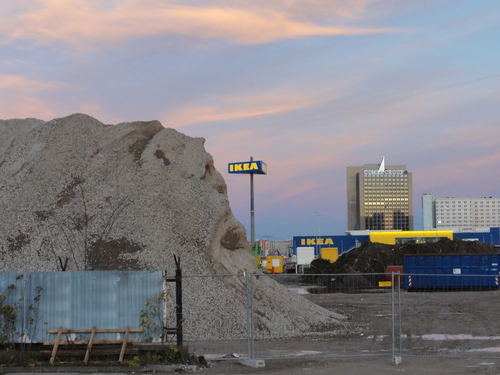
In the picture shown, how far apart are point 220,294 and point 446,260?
27990mm

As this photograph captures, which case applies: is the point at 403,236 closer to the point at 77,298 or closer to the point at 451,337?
the point at 451,337

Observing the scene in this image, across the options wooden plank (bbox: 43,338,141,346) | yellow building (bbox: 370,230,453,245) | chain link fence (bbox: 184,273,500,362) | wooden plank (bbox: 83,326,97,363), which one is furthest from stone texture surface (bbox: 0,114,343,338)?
yellow building (bbox: 370,230,453,245)

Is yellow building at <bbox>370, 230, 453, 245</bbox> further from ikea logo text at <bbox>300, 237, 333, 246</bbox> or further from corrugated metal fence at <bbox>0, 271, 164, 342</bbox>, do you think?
corrugated metal fence at <bbox>0, 271, 164, 342</bbox>

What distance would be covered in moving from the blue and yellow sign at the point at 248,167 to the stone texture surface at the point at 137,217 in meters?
15.2

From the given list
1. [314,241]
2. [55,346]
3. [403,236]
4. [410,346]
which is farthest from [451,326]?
[314,241]

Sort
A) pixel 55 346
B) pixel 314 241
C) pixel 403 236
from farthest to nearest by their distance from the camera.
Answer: pixel 314 241, pixel 403 236, pixel 55 346

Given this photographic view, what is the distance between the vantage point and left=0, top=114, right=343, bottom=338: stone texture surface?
20250 mm

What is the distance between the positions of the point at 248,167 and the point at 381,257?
25.4 meters

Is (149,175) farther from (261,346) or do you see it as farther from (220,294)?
(261,346)

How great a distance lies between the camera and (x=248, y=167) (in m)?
43.3

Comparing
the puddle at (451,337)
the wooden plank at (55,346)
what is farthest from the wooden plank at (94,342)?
the puddle at (451,337)

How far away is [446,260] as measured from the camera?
42.9 m

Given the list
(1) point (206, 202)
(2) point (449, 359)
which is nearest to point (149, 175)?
(1) point (206, 202)

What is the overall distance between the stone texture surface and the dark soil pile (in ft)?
Result: 114
